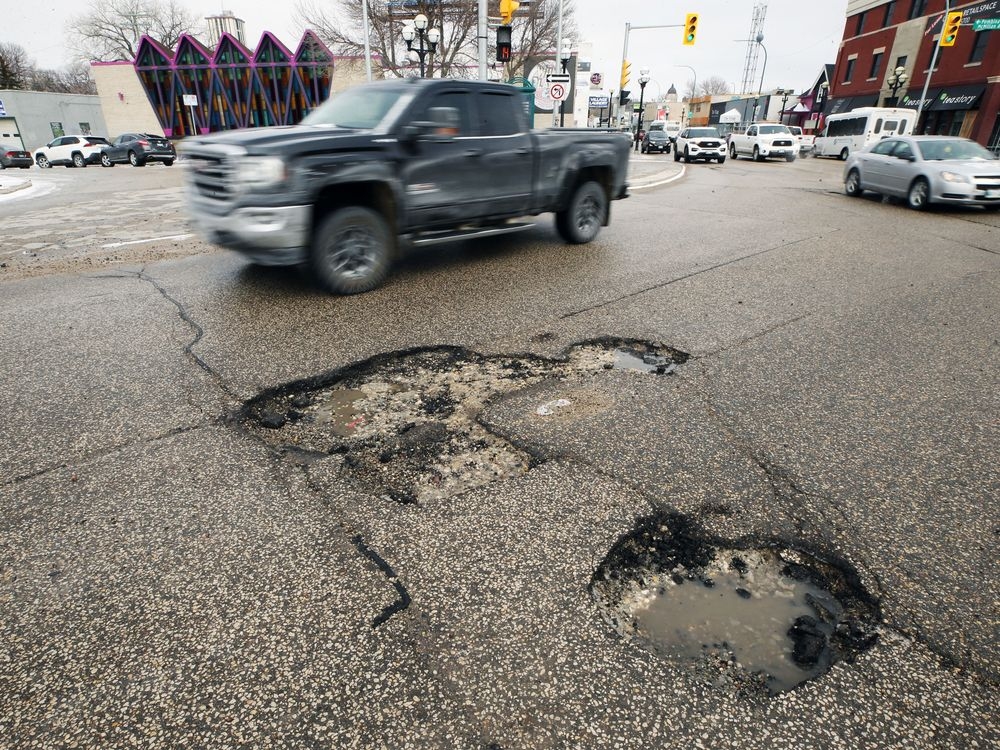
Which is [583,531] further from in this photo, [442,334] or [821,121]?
[821,121]

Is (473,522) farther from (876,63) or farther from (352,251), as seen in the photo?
(876,63)

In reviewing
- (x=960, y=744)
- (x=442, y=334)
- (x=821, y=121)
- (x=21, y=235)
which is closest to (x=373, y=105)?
(x=442, y=334)

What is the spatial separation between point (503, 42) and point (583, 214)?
10318 mm

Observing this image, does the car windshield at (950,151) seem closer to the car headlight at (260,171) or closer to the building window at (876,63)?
the car headlight at (260,171)

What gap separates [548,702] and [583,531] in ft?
2.70

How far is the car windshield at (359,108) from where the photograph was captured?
5.95 m

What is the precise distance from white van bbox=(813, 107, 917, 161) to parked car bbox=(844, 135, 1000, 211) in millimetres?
19833

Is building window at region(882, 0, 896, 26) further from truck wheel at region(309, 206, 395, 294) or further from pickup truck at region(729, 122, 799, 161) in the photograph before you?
truck wheel at region(309, 206, 395, 294)

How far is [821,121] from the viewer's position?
51500 mm

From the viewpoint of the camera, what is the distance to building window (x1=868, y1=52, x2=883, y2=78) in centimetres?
4297

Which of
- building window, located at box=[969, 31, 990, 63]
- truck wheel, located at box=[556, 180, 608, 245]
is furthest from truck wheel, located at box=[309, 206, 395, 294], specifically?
building window, located at box=[969, 31, 990, 63]

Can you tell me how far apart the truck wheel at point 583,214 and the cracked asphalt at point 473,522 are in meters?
2.77

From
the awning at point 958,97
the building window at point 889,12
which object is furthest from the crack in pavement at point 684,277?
the building window at point 889,12

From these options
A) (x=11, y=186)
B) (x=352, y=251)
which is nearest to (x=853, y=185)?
(x=352, y=251)
